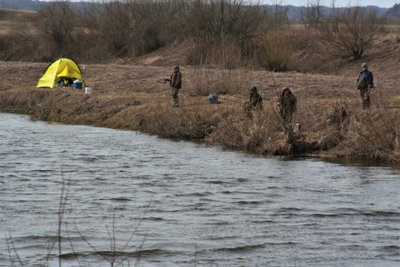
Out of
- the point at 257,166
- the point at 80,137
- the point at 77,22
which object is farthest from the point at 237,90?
the point at 77,22

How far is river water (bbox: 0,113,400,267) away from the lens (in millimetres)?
13617

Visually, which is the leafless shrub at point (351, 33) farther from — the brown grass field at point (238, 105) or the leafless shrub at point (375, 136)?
the leafless shrub at point (375, 136)

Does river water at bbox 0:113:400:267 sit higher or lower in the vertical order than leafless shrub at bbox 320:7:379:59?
lower

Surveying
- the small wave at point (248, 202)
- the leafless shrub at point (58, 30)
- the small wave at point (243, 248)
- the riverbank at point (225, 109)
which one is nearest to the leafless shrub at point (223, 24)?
the riverbank at point (225, 109)

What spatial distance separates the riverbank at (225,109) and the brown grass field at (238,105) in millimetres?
32

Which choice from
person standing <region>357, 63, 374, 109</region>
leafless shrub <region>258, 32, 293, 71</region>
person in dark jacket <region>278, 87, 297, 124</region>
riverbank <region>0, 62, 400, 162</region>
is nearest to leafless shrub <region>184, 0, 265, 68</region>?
leafless shrub <region>258, 32, 293, 71</region>

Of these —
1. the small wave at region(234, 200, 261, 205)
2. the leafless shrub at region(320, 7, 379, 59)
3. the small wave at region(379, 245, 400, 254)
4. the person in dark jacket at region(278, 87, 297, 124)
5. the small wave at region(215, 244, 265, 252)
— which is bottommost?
the small wave at region(234, 200, 261, 205)

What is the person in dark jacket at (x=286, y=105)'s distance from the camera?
25188 millimetres

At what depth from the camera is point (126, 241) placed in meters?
14.4

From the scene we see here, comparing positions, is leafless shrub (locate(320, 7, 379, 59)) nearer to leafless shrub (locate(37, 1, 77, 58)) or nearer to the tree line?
the tree line

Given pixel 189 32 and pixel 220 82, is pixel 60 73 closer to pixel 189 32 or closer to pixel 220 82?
pixel 220 82

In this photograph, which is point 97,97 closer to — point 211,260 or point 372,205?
point 372,205

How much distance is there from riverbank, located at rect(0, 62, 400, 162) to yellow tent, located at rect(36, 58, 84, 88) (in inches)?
33.3

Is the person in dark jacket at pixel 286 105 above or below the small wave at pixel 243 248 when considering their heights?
above
